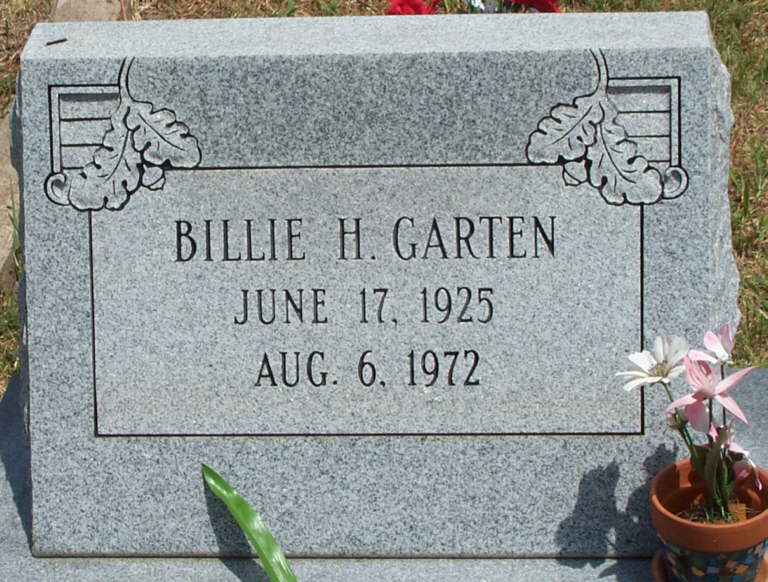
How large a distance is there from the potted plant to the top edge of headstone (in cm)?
76

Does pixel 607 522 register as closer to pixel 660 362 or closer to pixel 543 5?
pixel 660 362

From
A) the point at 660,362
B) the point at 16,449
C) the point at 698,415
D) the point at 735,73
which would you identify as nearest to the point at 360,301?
the point at 660,362

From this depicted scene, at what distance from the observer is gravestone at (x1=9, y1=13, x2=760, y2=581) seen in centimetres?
303

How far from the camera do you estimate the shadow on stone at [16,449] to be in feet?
11.1

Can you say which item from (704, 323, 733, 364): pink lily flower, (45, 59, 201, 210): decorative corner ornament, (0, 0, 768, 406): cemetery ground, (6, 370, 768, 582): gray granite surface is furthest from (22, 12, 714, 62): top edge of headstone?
(0, 0, 768, 406): cemetery ground

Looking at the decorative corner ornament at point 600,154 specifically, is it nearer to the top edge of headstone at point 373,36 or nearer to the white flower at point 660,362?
the top edge of headstone at point 373,36

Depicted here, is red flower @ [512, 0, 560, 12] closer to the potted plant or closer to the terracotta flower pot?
the potted plant

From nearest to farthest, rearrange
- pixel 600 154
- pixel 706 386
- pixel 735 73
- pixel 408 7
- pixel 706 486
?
pixel 706 386, pixel 706 486, pixel 600 154, pixel 408 7, pixel 735 73

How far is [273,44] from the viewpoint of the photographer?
310 cm

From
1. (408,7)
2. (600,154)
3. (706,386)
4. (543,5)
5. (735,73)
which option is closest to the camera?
(706,386)

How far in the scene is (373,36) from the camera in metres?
3.12

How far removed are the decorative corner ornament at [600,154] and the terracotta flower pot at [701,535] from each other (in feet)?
2.17

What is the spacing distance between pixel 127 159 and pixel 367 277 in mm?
658

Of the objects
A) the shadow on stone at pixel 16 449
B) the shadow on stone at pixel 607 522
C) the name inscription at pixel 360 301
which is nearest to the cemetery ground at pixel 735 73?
the shadow on stone at pixel 16 449
